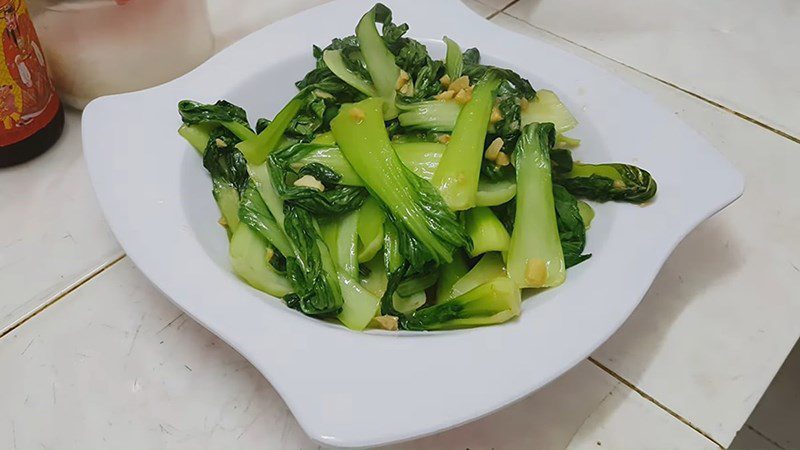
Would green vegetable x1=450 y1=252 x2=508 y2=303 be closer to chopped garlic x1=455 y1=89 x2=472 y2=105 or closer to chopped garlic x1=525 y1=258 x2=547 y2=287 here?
chopped garlic x1=525 y1=258 x2=547 y2=287

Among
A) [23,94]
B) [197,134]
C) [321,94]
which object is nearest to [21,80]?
[23,94]

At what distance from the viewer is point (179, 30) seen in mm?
1141

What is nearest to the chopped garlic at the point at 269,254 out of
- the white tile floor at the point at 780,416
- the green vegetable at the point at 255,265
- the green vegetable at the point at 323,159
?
the green vegetable at the point at 255,265

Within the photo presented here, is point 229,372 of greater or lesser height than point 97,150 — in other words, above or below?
below

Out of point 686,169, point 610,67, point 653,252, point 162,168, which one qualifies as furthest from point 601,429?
point 610,67

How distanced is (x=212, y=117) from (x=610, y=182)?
0.49 m

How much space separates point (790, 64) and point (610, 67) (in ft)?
1.18

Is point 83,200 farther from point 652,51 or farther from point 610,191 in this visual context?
point 652,51

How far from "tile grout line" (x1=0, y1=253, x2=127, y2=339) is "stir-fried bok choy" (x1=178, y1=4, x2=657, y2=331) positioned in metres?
0.20

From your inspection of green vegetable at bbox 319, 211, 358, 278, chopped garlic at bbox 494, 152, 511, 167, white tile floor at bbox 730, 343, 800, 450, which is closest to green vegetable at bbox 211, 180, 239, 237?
green vegetable at bbox 319, 211, 358, 278

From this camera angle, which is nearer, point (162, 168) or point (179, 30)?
point (162, 168)

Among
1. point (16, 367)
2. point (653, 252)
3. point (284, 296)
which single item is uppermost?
point (653, 252)

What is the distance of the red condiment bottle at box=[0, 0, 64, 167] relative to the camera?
3.07ft

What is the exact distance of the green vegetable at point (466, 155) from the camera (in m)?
0.76
